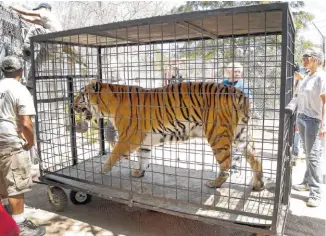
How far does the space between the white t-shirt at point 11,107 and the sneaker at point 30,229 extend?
864mm

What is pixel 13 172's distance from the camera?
10.3ft

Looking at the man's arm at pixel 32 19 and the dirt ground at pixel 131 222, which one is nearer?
the dirt ground at pixel 131 222

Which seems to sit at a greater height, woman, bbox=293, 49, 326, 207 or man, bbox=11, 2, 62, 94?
man, bbox=11, 2, 62, 94

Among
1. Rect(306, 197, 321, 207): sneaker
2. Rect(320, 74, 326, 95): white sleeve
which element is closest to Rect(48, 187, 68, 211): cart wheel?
Rect(306, 197, 321, 207): sneaker

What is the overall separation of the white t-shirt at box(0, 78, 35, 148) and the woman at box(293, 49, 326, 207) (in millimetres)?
3173

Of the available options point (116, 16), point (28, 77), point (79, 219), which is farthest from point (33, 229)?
point (116, 16)

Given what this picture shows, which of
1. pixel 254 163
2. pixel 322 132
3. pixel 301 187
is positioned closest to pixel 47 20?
pixel 254 163

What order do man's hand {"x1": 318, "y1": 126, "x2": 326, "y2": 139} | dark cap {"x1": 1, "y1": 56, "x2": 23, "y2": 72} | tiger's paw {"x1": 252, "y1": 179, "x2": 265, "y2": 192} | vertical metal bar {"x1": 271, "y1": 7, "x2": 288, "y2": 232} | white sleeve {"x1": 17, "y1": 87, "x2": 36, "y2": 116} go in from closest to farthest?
Answer: 1. vertical metal bar {"x1": 271, "y1": 7, "x2": 288, "y2": 232}
2. white sleeve {"x1": 17, "y1": 87, "x2": 36, "y2": 116}
3. dark cap {"x1": 1, "y1": 56, "x2": 23, "y2": 72}
4. tiger's paw {"x1": 252, "y1": 179, "x2": 265, "y2": 192}
5. man's hand {"x1": 318, "y1": 126, "x2": 326, "y2": 139}

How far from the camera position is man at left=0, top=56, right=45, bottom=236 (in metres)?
3.08

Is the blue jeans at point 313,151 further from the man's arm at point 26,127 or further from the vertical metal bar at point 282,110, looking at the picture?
the man's arm at point 26,127

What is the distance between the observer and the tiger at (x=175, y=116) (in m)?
3.20

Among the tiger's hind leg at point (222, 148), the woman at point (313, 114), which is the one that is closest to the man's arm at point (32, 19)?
the tiger's hind leg at point (222, 148)

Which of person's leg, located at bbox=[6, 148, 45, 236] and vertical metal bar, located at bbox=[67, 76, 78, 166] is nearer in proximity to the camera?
person's leg, located at bbox=[6, 148, 45, 236]

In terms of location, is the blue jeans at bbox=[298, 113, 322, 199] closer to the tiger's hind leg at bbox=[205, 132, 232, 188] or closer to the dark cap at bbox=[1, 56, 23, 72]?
the tiger's hind leg at bbox=[205, 132, 232, 188]
